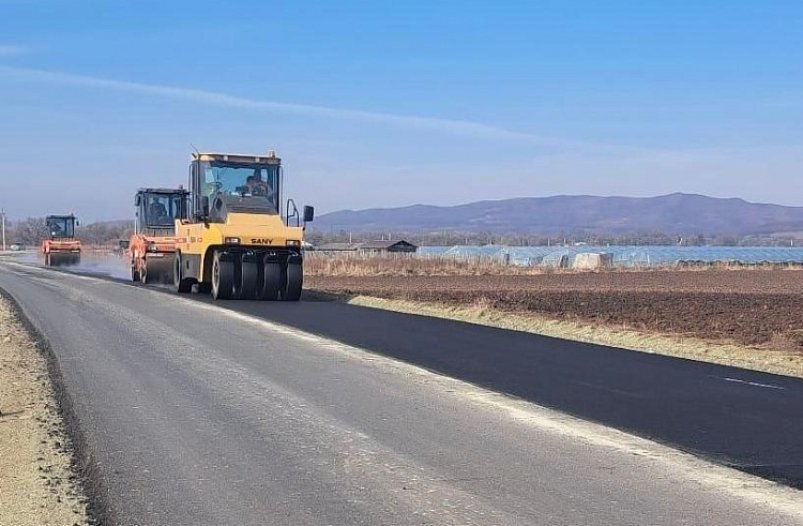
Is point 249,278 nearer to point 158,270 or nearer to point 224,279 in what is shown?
point 224,279

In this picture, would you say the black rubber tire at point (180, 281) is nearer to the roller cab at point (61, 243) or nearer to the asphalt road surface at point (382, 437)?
the asphalt road surface at point (382, 437)

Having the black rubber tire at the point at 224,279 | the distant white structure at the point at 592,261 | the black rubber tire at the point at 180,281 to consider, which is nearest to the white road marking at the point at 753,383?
the black rubber tire at the point at 224,279

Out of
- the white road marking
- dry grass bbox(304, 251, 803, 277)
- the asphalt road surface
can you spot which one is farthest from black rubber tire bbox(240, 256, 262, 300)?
dry grass bbox(304, 251, 803, 277)

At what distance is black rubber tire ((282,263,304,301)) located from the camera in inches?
1022

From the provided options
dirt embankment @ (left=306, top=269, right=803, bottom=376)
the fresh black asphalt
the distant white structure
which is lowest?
the distant white structure

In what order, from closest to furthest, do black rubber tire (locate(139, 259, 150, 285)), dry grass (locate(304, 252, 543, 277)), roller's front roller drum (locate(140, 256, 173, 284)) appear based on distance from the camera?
roller's front roller drum (locate(140, 256, 173, 284))
black rubber tire (locate(139, 259, 150, 285))
dry grass (locate(304, 252, 543, 277))

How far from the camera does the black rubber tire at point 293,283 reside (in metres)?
26.0

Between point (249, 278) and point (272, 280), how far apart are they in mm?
593

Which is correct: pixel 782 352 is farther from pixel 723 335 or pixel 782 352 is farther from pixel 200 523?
pixel 200 523

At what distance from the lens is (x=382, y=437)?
8.98m

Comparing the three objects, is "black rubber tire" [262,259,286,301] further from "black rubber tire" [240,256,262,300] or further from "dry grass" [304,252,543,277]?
"dry grass" [304,252,543,277]

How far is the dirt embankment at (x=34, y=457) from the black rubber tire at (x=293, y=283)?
12745mm

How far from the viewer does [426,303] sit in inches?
1035

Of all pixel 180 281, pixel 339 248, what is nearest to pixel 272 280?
pixel 180 281
